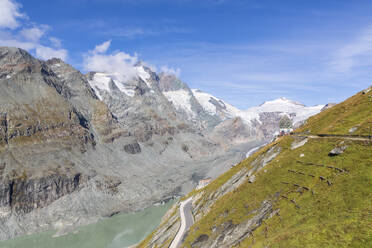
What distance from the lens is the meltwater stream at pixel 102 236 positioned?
416 feet

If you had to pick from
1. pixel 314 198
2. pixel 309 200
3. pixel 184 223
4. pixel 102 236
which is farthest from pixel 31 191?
pixel 314 198

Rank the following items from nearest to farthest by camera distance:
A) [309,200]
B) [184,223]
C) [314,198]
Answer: [314,198], [309,200], [184,223]

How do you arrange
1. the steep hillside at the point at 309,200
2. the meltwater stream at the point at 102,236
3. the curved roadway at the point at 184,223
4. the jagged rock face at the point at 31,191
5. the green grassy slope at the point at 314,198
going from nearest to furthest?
the green grassy slope at the point at 314,198 < the steep hillside at the point at 309,200 < the curved roadway at the point at 184,223 < the meltwater stream at the point at 102,236 < the jagged rock face at the point at 31,191

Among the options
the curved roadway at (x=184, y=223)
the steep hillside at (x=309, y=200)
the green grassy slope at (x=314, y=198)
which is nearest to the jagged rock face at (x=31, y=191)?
the curved roadway at (x=184, y=223)

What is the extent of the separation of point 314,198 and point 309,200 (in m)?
0.78

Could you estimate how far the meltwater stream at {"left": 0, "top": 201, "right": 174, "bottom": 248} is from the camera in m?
127

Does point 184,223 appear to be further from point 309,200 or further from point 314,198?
point 314,198

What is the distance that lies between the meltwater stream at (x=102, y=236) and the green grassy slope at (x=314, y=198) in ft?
280

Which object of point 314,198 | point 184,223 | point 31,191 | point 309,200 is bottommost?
point 184,223

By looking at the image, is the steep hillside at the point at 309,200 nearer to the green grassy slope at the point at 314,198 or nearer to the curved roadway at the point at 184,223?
the green grassy slope at the point at 314,198

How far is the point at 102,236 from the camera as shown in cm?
13612

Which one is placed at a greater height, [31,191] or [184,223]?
[31,191]

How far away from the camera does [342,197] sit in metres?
35.3

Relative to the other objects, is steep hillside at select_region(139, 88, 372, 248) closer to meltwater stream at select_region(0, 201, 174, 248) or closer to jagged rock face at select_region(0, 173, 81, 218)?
meltwater stream at select_region(0, 201, 174, 248)
